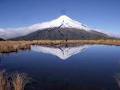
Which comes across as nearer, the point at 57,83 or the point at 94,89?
the point at 94,89

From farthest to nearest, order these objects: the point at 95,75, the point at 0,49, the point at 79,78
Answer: the point at 0,49 → the point at 95,75 → the point at 79,78

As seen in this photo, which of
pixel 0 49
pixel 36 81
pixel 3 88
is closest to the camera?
pixel 3 88

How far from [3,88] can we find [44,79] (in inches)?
189

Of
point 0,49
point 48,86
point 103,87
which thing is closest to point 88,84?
point 103,87

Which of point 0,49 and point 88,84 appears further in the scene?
point 0,49

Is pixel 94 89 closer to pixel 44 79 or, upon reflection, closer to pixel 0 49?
pixel 44 79

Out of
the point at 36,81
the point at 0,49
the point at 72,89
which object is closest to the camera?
the point at 72,89

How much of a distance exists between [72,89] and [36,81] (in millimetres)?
2597

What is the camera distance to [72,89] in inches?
489

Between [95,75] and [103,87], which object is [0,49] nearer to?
[95,75]

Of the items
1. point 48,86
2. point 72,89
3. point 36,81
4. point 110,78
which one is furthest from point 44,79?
point 110,78

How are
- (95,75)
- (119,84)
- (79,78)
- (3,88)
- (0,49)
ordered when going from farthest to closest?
(0,49)
(95,75)
(79,78)
(119,84)
(3,88)

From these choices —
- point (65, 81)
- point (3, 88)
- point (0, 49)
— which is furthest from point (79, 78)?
point (0, 49)

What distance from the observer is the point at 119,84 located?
43.7 feet
